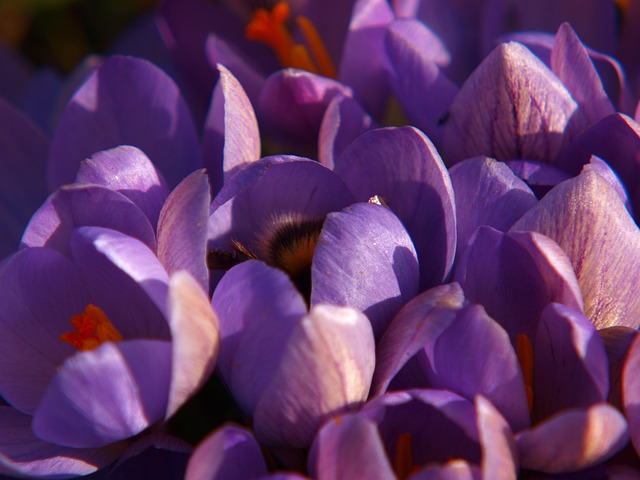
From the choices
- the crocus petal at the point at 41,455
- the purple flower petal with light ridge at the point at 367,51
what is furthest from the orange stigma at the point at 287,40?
the crocus petal at the point at 41,455

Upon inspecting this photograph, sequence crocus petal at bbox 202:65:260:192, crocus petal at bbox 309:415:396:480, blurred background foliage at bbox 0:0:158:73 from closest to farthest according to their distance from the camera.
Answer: crocus petal at bbox 309:415:396:480
crocus petal at bbox 202:65:260:192
blurred background foliage at bbox 0:0:158:73

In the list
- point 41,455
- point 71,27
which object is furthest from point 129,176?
point 71,27

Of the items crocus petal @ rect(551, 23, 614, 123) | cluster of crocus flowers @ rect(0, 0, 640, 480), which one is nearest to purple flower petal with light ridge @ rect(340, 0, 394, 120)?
cluster of crocus flowers @ rect(0, 0, 640, 480)

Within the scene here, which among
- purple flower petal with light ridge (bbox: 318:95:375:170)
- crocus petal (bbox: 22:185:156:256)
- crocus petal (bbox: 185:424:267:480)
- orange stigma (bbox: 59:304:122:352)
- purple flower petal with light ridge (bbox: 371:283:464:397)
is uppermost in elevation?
purple flower petal with light ridge (bbox: 318:95:375:170)

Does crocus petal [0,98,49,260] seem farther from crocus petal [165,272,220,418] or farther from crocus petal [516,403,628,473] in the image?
crocus petal [516,403,628,473]

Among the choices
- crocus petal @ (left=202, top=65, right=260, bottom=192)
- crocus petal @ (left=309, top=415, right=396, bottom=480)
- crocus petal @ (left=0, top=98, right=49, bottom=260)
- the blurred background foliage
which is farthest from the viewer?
the blurred background foliage

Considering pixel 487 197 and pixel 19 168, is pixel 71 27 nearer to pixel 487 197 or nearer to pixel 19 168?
pixel 19 168

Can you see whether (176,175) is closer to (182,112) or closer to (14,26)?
(182,112)
